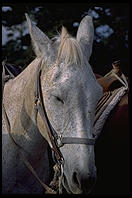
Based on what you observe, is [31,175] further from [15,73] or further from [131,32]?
[131,32]

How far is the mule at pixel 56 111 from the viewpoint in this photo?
6.62ft

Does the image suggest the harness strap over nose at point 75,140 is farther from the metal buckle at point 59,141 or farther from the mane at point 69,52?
the mane at point 69,52

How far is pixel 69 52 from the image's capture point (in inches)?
86.9

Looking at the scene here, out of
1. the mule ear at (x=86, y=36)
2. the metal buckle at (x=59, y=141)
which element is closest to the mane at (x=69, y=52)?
the mule ear at (x=86, y=36)

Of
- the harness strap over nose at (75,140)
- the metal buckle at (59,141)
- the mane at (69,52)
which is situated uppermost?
the mane at (69,52)

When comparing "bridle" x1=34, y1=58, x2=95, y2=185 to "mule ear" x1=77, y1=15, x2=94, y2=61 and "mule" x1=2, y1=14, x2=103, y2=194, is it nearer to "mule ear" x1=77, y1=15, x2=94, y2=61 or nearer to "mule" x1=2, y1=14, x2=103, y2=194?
"mule" x1=2, y1=14, x2=103, y2=194

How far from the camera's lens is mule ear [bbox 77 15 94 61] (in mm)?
2432

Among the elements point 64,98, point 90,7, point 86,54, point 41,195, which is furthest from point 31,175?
point 90,7

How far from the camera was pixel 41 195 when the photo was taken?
2699 mm

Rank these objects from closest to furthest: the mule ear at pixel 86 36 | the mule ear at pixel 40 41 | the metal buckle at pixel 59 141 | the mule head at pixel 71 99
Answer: the mule head at pixel 71 99, the metal buckle at pixel 59 141, the mule ear at pixel 40 41, the mule ear at pixel 86 36

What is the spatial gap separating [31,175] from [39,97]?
0.77 meters

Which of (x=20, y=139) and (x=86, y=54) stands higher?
(x=86, y=54)

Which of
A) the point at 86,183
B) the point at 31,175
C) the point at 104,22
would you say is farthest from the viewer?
the point at 104,22

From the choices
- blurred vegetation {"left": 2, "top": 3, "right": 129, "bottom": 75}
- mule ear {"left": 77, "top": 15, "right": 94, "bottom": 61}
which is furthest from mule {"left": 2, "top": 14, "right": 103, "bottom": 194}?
blurred vegetation {"left": 2, "top": 3, "right": 129, "bottom": 75}
